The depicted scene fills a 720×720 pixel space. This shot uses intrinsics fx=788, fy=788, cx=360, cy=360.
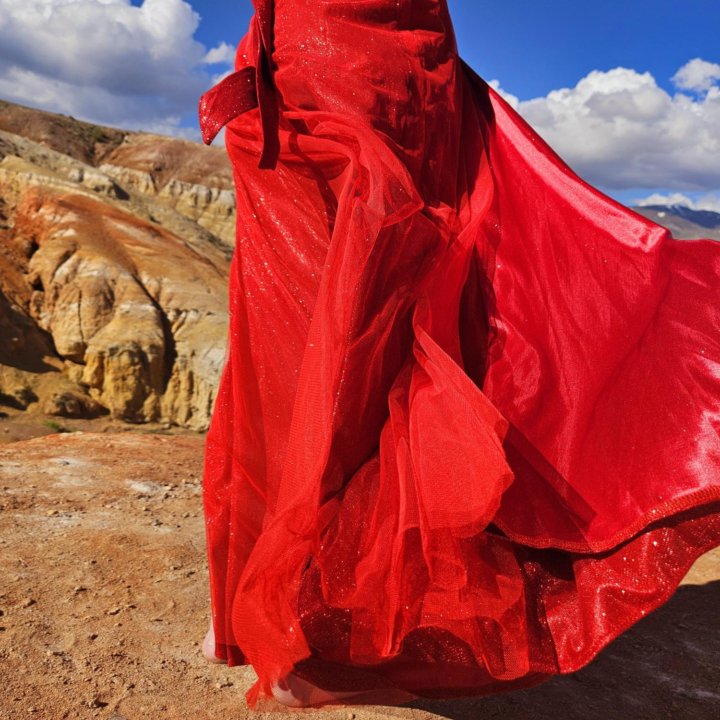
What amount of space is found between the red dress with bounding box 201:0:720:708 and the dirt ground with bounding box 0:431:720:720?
26.6 inches

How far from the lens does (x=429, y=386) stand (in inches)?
80.6

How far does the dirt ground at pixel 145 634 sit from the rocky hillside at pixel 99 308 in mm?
4785

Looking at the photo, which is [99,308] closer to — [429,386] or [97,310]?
[97,310]

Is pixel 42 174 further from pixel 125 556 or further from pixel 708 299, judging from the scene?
pixel 708 299

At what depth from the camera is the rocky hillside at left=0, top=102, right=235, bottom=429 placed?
10297 mm

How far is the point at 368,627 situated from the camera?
1.94 meters

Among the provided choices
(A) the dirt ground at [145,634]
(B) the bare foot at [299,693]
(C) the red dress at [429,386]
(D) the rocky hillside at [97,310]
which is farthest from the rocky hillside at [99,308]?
(B) the bare foot at [299,693]

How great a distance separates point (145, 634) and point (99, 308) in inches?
336

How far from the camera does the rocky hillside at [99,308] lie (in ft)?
33.8

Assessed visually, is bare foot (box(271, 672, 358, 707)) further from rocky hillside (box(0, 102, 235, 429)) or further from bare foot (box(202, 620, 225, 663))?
rocky hillside (box(0, 102, 235, 429))

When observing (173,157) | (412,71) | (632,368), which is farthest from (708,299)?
(173,157)

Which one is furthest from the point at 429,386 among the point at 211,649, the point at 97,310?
the point at 97,310

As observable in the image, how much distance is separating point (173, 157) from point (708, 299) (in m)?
38.0

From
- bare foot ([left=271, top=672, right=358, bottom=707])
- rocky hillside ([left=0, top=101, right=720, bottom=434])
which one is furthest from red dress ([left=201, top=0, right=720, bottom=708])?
rocky hillside ([left=0, top=101, right=720, bottom=434])
